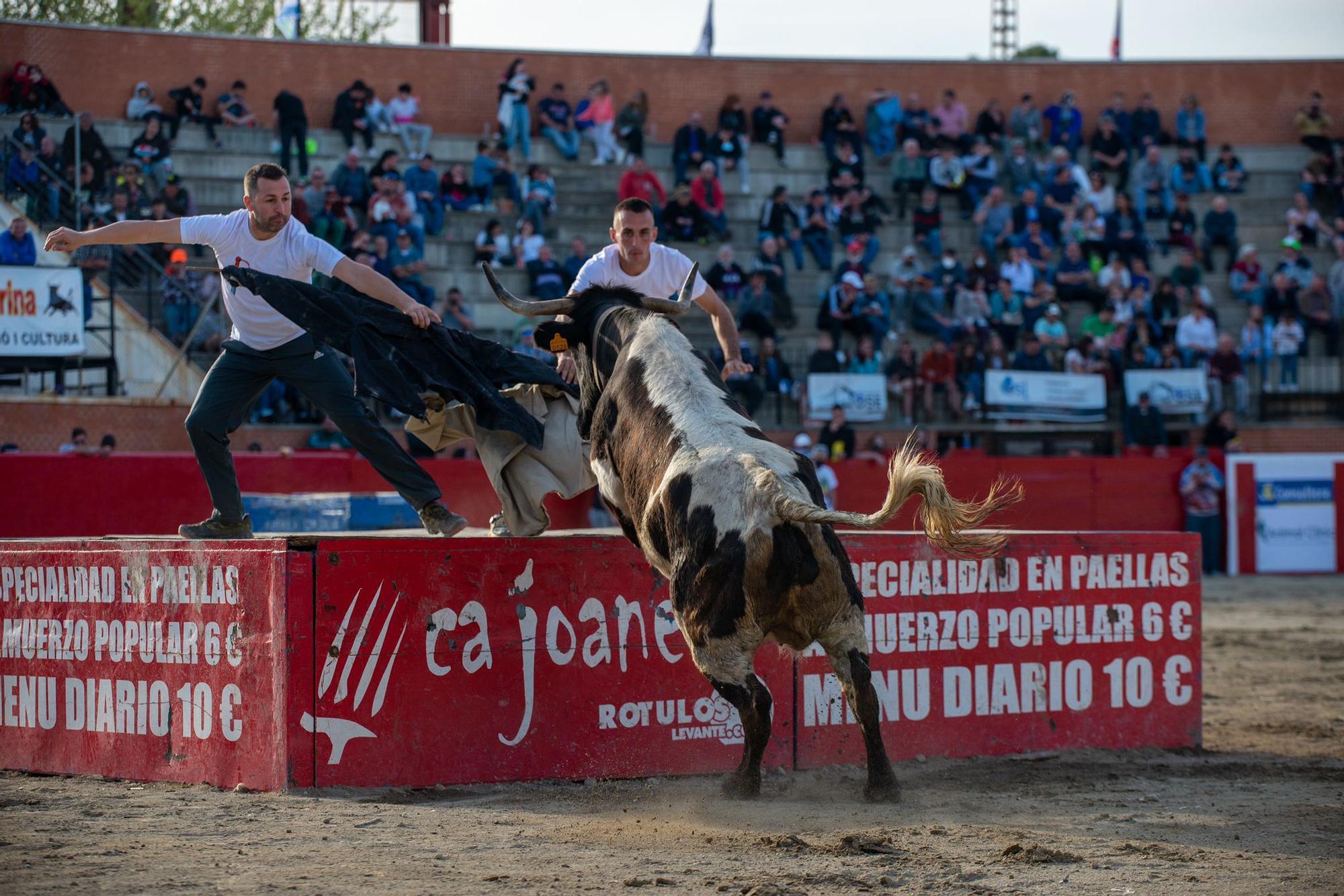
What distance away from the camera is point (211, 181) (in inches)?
798

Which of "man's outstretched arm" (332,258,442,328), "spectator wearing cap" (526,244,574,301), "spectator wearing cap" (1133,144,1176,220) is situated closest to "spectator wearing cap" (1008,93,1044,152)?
"spectator wearing cap" (1133,144,1176,220)

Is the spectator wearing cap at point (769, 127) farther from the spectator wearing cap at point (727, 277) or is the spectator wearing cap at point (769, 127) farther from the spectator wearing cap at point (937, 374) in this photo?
the spectator wearing cap at point (937, 374)

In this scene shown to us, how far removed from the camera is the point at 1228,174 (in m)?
24.0

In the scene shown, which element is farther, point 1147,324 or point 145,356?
point 1147,324

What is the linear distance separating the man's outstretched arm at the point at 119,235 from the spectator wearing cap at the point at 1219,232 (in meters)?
19.6

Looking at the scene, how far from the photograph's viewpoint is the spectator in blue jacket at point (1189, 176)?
23777 mm

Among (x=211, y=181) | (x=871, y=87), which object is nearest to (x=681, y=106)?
(x=871, y=87)

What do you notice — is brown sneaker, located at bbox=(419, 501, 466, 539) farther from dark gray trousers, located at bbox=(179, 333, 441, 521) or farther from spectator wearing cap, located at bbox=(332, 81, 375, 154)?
spectator wearing cap, located at bbox=(332, 81, 375, 154)

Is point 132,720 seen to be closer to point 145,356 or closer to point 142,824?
point 142,824

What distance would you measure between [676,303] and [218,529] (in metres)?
2.31

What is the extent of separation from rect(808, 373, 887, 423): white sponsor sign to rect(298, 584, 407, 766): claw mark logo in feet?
42.2

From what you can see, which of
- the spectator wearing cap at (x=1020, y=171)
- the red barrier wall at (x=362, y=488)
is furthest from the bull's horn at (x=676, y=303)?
the spectator wearing cap at (x=1020, y=171)

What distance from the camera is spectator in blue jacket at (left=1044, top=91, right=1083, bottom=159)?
24516 mm

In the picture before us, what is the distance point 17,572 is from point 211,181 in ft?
47.4
